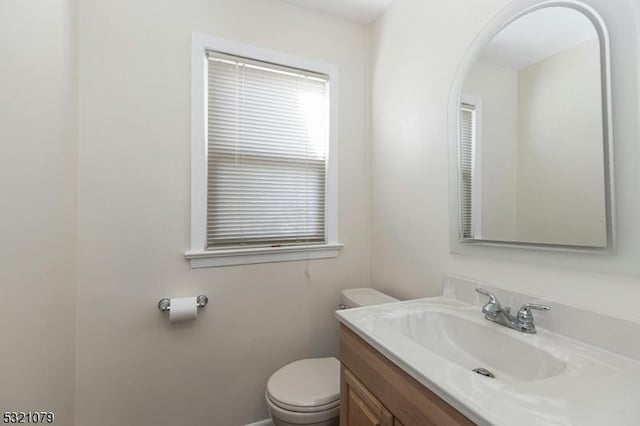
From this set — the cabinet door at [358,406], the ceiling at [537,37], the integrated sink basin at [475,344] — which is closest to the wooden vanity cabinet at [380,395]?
the cabinet door at [358,406]

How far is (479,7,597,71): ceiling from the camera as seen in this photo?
909mm

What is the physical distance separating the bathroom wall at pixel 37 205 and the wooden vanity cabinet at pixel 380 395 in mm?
1096

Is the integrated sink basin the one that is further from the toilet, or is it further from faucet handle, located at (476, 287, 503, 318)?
the toilet

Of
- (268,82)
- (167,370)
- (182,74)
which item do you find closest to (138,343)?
(167,370)

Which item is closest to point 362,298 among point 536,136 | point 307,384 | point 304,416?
point 307,384

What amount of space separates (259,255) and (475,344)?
1.15 metres

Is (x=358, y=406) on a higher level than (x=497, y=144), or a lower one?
lower

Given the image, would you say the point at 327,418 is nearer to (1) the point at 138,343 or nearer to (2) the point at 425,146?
(1) the point at 138,343

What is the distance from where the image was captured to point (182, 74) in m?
1.48

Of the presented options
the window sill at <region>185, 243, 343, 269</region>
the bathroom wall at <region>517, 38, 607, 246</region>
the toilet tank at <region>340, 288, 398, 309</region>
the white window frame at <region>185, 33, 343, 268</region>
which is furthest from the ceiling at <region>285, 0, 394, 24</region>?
the toilet tank at <region>340, 288, 398, 309</region>

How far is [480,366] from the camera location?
0.98m

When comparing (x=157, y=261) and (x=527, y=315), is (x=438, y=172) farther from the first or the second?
(x=157, y=261)

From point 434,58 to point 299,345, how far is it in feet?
6.01

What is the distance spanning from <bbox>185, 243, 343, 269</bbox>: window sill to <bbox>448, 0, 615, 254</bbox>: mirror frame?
79 centimetres
